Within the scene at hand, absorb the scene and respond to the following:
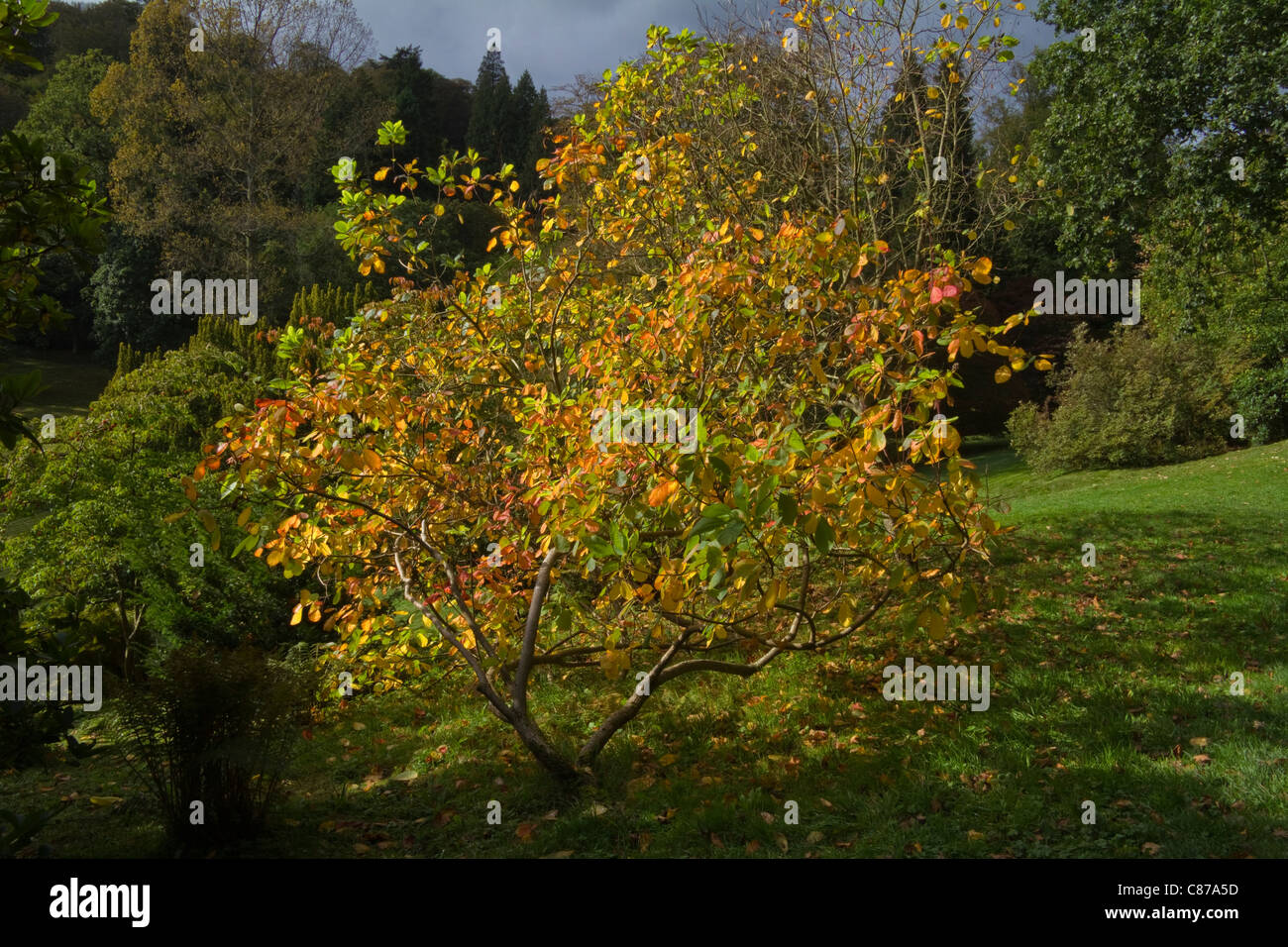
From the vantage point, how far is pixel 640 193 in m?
5.82

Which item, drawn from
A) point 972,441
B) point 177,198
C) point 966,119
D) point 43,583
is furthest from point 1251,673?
point 177,198

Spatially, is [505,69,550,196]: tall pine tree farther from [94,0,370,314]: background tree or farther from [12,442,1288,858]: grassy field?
[12,442,1288,858]: grassy field

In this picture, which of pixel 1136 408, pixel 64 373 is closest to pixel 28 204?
pixel 1136 408

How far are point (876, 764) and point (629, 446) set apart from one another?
7.84 feet

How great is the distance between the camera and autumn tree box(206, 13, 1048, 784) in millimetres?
3213

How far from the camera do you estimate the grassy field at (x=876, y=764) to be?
150 inches

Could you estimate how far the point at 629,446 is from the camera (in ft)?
11.3

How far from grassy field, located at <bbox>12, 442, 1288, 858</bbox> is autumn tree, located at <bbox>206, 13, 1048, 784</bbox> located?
0.39m

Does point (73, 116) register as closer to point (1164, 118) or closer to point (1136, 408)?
point (1164, 118)

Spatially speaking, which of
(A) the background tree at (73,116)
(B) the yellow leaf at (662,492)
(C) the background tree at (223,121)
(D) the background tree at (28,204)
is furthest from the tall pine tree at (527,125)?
(B) the yellow leaf at (662,492)

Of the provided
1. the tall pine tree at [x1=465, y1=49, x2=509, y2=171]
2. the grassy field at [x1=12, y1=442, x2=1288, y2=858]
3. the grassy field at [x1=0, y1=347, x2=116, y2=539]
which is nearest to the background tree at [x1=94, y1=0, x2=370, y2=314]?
the grassy field at [x1=0, y1=347, x2=116, y2=539]

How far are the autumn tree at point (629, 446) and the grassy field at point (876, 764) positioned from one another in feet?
1.29

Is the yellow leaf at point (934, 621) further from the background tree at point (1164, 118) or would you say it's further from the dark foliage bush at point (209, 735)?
the background tree at point (1164, 118)
